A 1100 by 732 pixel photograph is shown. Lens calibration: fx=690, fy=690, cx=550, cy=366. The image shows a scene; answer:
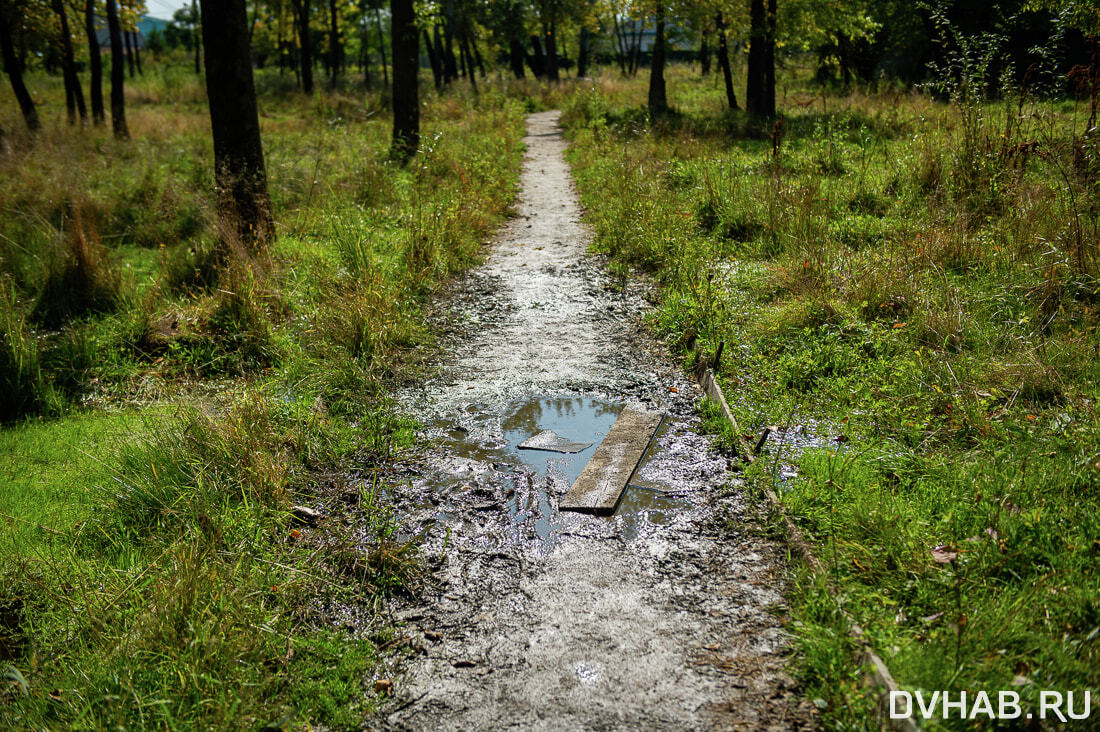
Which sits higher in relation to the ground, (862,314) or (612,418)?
(862,314)

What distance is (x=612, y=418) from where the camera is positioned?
4.87 m

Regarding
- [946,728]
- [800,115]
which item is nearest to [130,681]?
[946,728]

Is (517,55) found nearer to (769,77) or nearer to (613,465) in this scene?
(769,77)

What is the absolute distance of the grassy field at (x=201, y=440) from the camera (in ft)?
9.01

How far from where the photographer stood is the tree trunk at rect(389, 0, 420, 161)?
13.1 meters

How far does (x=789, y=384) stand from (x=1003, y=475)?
1.70 metres

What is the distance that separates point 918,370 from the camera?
4.66 meters

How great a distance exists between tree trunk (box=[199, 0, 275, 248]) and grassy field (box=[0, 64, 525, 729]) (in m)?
0.38

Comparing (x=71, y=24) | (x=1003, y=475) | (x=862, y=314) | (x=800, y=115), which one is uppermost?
(x=71, y=24)

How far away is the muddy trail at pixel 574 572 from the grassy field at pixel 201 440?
0.29 metres

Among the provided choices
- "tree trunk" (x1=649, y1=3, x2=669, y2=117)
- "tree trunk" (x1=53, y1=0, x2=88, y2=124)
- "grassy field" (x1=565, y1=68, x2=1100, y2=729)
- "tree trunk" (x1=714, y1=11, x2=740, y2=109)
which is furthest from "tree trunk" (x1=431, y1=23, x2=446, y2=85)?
"grassy field" (x1=565, y1=68, x2=1100, y2=729)

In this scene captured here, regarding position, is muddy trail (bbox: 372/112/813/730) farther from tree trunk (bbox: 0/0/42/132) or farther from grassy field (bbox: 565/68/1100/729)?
tree trunk (bbox: 0/0/42/132)

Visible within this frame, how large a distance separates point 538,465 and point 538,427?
0.52 m

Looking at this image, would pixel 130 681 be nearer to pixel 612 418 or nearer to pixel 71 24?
pixel 612 418
